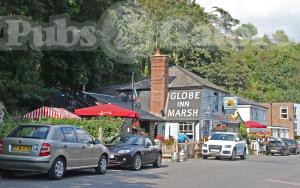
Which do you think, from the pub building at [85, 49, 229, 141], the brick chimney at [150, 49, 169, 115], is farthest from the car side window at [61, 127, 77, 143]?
the brick chimney at [150, 49, 169, 115]

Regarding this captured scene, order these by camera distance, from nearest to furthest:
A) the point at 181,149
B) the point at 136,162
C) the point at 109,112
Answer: the point at 136,162 → the point at 109,112 → the point at 181,149

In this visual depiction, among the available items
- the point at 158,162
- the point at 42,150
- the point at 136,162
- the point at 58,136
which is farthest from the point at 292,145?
the point at 42,150

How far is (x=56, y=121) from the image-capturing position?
23703 millimetres

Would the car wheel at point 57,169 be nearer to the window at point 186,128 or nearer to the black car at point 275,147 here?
the window at point 186,128

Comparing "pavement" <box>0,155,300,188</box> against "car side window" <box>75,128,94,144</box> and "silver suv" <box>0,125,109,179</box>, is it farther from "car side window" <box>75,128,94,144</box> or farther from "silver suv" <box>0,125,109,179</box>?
"car side window" <box>75,128,94,144</box>

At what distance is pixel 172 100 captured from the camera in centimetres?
4084

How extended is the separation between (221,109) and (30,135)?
107 ft

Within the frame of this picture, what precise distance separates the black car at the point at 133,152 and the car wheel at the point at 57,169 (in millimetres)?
4660

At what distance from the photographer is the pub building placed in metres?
40.4

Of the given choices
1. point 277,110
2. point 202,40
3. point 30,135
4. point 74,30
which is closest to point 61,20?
point 74,30

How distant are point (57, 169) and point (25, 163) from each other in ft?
3.24

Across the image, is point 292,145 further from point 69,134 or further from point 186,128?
point 69,134

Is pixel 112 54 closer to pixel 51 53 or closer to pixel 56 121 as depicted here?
pixel 51 53

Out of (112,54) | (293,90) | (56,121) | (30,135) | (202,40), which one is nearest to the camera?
(30,135)
